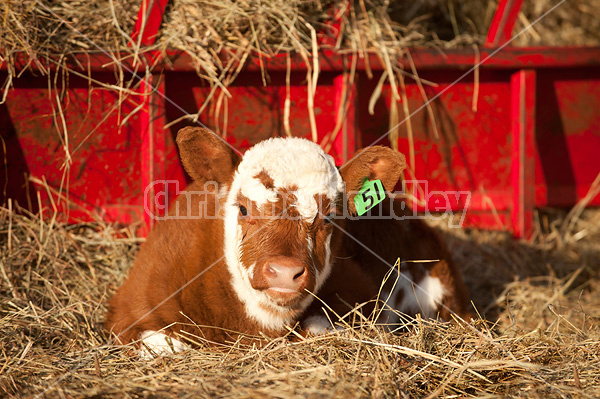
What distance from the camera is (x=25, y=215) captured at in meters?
3.63

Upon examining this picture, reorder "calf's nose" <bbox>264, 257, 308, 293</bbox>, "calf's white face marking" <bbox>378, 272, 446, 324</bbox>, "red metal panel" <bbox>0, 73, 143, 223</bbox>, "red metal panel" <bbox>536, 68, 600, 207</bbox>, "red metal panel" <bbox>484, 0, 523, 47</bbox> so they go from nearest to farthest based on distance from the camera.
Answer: "calf's nose" <bbox>264, 257, 308, 293</bbox>
"red metal panel" <bbox>0, 73, 143, 223</bbox>
"calf's white face marking" <bbox>378, 272, 446, 324</bbox>
"red metal panel" <bbox>484, 0, 523, 47</bbox>
"red metal panel" <bbox>536, 68, 600, 207</bbox>

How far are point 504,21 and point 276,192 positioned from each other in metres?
2.42

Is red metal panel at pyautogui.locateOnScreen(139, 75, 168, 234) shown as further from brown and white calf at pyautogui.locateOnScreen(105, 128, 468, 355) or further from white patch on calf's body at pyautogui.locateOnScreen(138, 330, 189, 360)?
white patch on calf's body at pyautogui.locateOnScreen(138, 330, 189, 360)

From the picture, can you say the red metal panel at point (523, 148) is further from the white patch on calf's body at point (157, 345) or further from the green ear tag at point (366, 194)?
the white patch on calf's body at point (157, 345)

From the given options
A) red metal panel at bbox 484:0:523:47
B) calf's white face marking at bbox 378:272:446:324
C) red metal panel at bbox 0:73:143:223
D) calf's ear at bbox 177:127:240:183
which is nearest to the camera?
A: calf's ear at bbox 177:127:240:183

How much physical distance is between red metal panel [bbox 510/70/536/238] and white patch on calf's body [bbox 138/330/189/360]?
2.69 metres

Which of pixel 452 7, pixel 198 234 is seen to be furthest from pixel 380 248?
pixel 452 7

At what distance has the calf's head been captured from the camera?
254 centimetres

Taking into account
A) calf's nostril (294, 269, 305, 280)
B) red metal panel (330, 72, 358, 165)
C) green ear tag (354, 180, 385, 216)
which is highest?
red metal panel (330, 72, 358, 165)

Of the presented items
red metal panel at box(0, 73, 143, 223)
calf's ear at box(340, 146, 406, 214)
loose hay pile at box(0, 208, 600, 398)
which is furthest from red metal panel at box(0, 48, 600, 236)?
calf's ear at box(340, 146, 406, 214)

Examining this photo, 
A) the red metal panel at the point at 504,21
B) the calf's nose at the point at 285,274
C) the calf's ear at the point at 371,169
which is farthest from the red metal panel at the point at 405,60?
the calf's nose at the point at 285,274

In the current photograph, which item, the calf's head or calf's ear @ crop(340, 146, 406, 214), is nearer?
the calf's head

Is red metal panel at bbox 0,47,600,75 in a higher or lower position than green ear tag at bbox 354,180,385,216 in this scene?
higher

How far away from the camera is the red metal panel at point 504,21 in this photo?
13.2 feet
